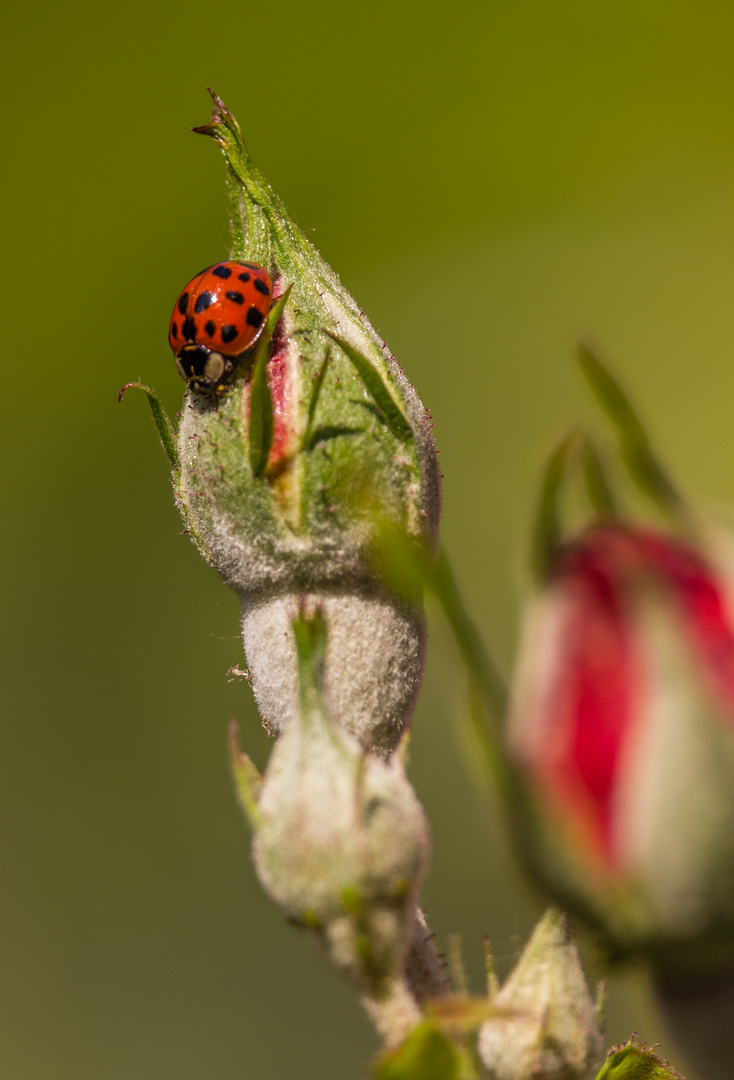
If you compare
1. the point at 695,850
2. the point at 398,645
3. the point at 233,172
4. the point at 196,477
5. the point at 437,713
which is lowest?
the point at 437,713

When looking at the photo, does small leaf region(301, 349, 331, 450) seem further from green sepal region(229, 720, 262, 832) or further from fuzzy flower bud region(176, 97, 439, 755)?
green sepal region(229, 720, 262, 832)

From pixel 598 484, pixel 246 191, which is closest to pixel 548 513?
pixel 598 484

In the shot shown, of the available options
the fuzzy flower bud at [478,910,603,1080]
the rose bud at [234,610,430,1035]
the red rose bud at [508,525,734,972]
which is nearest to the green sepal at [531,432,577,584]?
the red rose bud at [508,525,734,972]

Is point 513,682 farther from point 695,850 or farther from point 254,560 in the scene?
point 254,560

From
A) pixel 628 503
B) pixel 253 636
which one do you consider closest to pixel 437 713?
pixel 253 636

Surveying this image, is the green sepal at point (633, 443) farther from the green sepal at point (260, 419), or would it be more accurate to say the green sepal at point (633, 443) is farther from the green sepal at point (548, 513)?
the green sepal at point (260, 419)
